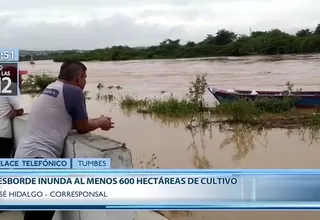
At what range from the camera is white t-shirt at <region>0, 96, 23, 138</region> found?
216cm

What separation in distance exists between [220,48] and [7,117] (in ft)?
3.18

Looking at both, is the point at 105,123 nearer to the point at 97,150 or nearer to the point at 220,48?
the point at 97,150

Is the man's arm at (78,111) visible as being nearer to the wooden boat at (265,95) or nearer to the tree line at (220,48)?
the tree line at (220,48)

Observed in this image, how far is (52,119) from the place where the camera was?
217cm

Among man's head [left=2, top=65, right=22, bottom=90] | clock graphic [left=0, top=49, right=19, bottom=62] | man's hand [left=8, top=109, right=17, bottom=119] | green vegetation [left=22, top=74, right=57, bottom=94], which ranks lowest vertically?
man's hand [left=8, top=109, right=17, bottom=119]

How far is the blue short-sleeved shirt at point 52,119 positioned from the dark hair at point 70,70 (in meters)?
0.03

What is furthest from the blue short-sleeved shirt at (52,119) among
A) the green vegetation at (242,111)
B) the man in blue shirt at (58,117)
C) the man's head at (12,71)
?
the green vegetation at (242,111)

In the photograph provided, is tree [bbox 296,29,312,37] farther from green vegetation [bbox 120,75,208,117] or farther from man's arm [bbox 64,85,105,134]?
man's arm [bbox 64,85,105,134]

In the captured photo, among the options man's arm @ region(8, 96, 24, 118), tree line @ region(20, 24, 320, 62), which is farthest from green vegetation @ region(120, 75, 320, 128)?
man's arm @ region(8, 96, 24, 118)

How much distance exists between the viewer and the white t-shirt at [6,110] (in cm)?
216

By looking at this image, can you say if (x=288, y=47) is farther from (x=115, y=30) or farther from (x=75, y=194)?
(x=75, y=194)

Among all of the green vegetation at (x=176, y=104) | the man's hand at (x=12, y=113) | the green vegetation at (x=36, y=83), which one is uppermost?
the green vegetation at (x=36, y=83)

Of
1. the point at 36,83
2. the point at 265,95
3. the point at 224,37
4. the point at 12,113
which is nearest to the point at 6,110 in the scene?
the point at 12,113

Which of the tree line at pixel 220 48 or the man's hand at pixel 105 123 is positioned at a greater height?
the tree line at pixel 220 48
